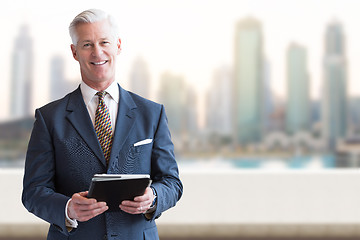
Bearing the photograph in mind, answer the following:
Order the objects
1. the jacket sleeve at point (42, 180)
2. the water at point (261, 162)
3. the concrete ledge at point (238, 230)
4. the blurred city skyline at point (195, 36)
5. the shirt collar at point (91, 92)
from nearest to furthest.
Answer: the jacket sleeve at point (42, 180) → the shirt collar at point (91, 92) → the concrete ledge at point (238, 230) → the blurred city skyline at point (195, 36) → the water at point (261, 162)

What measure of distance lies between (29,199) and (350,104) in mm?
8601

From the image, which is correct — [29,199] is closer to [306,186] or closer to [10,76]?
[306,186]

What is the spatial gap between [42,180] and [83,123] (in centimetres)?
18

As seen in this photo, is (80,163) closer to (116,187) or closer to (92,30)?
(116,187)

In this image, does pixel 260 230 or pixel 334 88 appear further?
pixel 334 88

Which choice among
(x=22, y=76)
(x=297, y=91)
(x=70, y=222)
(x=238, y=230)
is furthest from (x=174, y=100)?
(x=70, y=222)

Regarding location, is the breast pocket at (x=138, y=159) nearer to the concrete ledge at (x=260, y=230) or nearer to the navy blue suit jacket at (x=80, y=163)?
the navy blue suit jacket at (x=80, y=163)

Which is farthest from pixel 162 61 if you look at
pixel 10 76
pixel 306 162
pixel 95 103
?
pixel 95 103

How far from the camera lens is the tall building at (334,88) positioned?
9.12 meters

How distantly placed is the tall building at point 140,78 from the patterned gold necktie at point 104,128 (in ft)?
22.3

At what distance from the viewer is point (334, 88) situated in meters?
9.17

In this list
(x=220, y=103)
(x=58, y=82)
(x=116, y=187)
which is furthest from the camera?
(x=220, y=103)

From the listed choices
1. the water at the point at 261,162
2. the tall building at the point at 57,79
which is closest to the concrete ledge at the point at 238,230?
the tall building at the point at 57,79

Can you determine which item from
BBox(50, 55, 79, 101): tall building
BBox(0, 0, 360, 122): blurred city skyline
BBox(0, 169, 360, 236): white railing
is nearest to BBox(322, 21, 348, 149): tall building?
BBox(0, 0, 360, 122): blurred city skyline
